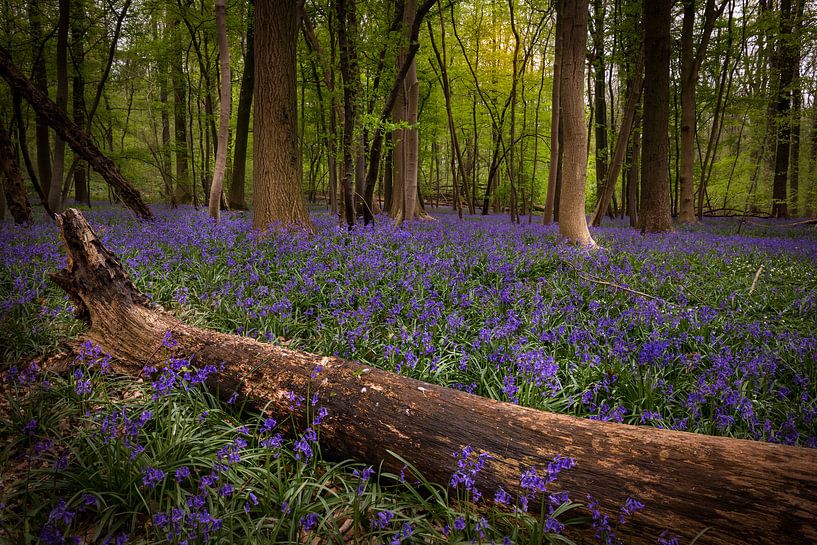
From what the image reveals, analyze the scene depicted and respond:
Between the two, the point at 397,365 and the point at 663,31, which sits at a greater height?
the point at 663,31

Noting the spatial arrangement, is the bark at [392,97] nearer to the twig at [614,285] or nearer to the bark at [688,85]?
the twig at [614,285]

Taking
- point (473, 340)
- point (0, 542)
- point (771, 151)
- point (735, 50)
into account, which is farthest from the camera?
point (771, 151)

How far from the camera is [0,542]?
1715 millimetres

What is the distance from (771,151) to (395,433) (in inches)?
1079

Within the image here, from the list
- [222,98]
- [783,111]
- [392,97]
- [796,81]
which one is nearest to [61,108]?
[222,98]

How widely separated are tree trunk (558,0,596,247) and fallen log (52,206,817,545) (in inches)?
265

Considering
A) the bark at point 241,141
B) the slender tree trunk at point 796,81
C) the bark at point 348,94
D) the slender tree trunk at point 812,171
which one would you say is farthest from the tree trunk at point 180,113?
the slender tree trunk at point 812,171

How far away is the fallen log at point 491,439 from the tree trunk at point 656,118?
1078cm

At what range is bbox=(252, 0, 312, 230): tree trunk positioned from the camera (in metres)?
7.31

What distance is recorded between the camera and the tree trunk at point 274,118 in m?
7.31

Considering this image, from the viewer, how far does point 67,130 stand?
28.9 feet

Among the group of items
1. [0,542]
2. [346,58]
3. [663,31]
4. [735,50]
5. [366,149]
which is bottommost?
[0,542]

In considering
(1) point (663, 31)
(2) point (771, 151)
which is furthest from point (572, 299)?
(2) point (771, 151)

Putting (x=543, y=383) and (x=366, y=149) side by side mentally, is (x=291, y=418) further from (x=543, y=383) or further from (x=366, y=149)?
(x=366, y=149)
